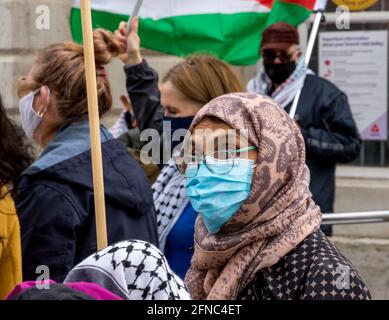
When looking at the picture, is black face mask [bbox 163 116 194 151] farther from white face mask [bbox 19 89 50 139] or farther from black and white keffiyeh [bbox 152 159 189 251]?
white face mask [bbox 19 89 50 139]

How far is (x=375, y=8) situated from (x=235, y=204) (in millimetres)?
4659

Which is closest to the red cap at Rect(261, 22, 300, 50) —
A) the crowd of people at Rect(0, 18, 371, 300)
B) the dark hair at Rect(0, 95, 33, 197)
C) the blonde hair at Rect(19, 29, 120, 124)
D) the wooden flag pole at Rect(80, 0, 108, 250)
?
the crowd of people at Rect(0, 18, 371, 300)

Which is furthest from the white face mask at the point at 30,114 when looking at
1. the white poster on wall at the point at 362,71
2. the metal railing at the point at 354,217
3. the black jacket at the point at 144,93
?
the white poster on wall at the point at 362,71

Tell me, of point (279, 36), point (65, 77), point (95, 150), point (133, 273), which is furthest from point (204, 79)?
point (133, 273)

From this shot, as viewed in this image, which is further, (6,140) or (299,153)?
(6,140)

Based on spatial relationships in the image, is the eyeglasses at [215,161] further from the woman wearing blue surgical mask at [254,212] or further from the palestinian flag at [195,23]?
the palestinian flag at [195,23]

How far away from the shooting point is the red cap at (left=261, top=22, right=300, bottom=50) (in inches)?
228

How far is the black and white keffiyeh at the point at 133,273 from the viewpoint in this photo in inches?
80.8

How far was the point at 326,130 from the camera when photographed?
579 cm

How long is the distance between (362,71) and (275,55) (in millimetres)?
1405

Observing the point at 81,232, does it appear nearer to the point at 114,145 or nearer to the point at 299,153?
the point at 114,145

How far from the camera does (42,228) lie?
3348 mm

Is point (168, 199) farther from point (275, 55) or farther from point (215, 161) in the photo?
point (275, 55)
